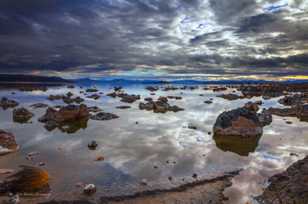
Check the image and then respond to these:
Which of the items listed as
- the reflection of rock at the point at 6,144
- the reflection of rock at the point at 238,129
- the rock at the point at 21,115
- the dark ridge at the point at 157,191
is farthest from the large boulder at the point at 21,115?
the dark ridge at the point at 157,191

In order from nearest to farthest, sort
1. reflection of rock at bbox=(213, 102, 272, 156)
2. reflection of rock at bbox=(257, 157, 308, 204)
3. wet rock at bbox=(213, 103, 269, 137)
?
reflection of rock at bbox=(257, 157, 308, 204)
reflection of rock at bbox=(213, 102, 272, 156)
wet rock at bbox=(213, 103, 269, 137)

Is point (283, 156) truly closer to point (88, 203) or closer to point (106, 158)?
point (106, 158)

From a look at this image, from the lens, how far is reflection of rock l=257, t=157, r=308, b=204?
878 centimetres

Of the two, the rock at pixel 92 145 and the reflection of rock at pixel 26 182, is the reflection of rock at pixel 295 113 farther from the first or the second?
the reflection of rock at pixel 26 182

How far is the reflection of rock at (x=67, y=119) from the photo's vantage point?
81.9 ft

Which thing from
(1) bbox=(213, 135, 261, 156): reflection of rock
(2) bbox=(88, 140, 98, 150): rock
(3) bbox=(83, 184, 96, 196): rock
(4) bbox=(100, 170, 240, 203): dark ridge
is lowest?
(1) bbox=(213, 135, 261, 156): reflection of rock

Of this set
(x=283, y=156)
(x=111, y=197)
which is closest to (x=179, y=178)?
(x=111, y=197)

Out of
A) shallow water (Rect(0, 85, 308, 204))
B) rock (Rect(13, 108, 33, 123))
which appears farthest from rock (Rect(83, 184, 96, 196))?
rock (Rect(13, 108, 33, 123))

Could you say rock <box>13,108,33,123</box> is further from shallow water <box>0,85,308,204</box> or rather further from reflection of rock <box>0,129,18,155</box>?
reflection of rock <box>0,129,18,155</box>

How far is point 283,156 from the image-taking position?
607 inches

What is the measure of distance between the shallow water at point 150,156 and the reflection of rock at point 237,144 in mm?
65

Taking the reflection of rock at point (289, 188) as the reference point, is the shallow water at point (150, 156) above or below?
below

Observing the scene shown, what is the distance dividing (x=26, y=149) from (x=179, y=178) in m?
10.7

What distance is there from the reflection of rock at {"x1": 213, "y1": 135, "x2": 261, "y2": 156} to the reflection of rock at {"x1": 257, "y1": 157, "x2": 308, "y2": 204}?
17.4ft
